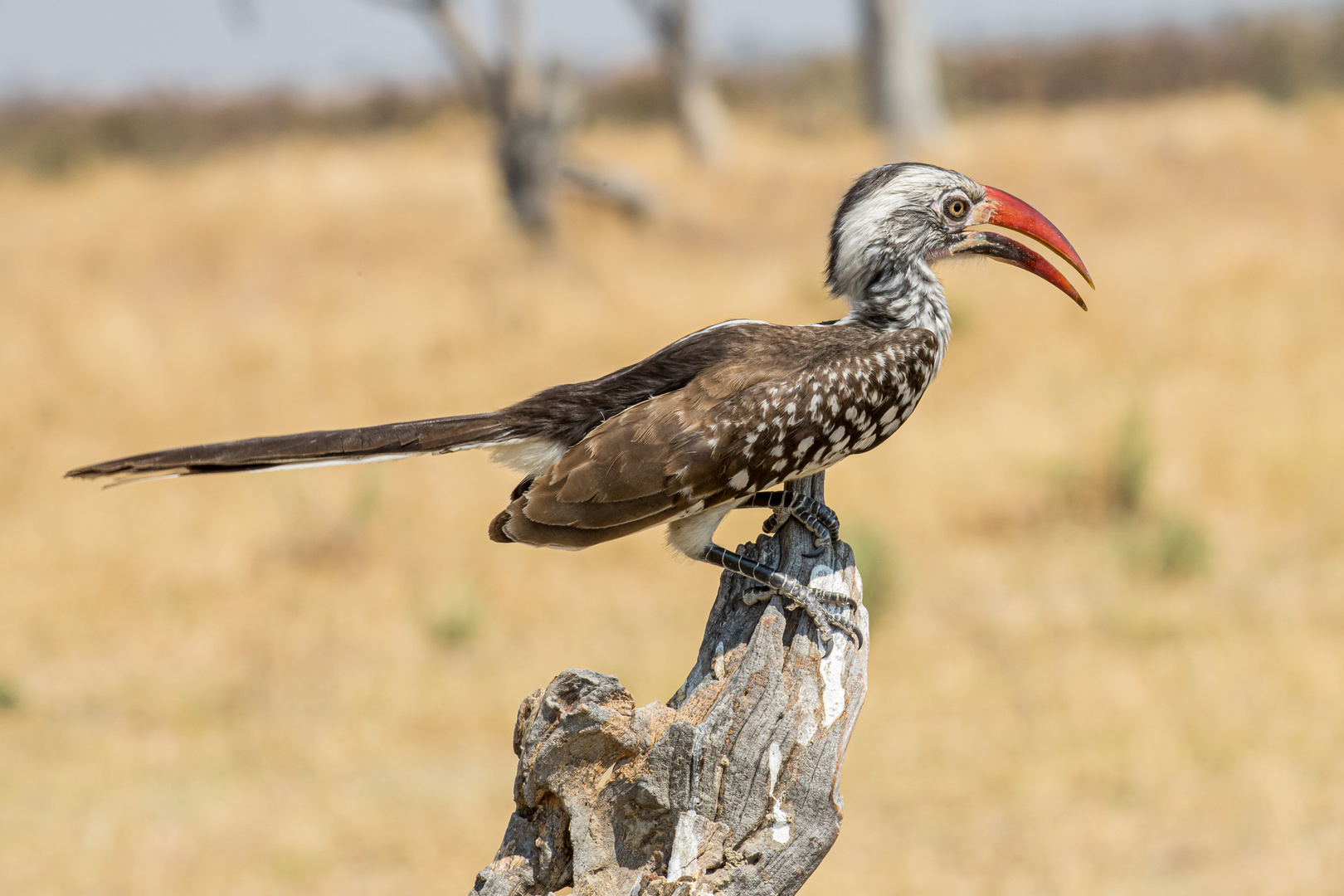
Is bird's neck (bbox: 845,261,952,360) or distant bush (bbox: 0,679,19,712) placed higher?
distant bush (bbox: 0,679,19,712)

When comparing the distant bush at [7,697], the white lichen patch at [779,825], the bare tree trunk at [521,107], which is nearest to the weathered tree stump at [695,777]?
the white lichen patch at [779,825]

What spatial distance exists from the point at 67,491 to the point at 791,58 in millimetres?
49606

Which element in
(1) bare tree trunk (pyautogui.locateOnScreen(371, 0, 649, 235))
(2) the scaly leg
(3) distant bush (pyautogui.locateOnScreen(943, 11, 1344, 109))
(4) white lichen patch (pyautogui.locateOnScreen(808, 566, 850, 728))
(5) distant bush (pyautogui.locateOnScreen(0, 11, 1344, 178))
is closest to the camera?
(4) white lichen patch (pyautogui.locateOnScreen(808, 566, 850, 728))

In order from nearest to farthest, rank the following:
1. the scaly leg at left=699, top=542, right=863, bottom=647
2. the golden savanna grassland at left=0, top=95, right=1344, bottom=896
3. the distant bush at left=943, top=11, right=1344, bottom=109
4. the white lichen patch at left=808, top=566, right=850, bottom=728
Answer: the white lichen patch at left=808, top=566, right=850, bottom=728 → the scaly leg at left=699, top=542, right=863, bottom=647 → the golden savanna grassland at left=0, top=95, right=1344, bottom=896 → the distant bush at left=943, top=11, right=1344, bottom=109

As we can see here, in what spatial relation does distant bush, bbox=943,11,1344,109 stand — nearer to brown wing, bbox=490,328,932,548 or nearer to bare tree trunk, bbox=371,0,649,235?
bare tree trunk, bbox=371,0,649,235

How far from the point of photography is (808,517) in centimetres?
323

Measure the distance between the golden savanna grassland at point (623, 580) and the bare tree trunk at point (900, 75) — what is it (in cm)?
1021

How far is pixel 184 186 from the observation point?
79.3 ft

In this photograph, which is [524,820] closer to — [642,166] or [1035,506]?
[1035,506]

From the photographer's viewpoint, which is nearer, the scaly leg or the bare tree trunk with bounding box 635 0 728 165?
the scaly leg

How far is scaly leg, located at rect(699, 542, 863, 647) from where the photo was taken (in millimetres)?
2871

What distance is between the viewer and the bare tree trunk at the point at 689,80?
32.3 m

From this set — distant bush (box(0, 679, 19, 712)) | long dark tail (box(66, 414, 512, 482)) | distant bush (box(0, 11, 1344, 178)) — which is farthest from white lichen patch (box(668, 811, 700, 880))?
distant bush (box(0, 11, 1344, 178))

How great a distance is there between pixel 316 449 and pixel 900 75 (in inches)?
1074
